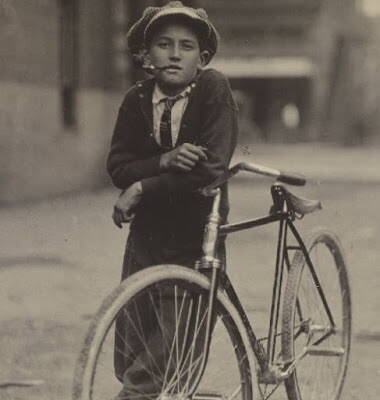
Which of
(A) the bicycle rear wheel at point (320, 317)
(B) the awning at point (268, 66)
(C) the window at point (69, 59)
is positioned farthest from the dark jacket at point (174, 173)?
(B) the awning at point (268, 66)

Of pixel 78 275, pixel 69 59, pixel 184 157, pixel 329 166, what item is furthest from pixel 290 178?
pixel 329 166

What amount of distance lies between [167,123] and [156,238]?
1.40ft

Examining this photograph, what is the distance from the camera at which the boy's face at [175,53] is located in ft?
13.2

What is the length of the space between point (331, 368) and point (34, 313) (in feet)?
8.90

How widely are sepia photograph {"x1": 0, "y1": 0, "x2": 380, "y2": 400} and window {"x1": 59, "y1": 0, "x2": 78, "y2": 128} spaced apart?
31 millimetres

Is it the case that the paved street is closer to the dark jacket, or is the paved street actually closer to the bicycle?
the bicycle

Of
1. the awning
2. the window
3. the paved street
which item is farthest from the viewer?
the awning

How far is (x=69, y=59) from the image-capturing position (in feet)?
58.0

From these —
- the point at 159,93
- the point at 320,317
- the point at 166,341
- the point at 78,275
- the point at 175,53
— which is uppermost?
the point at 175,53

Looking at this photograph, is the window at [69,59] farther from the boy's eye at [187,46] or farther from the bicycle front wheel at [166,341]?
the bicycle front wheel at [166,341]

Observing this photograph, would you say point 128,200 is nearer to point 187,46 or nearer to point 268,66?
point 187,46

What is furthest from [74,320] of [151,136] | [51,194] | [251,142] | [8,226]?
[251,142]

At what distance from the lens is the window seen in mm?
17453

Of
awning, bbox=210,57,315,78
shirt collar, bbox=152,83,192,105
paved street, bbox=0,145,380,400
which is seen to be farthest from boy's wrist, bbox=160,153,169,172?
awning, bbox=210,57,315,78
